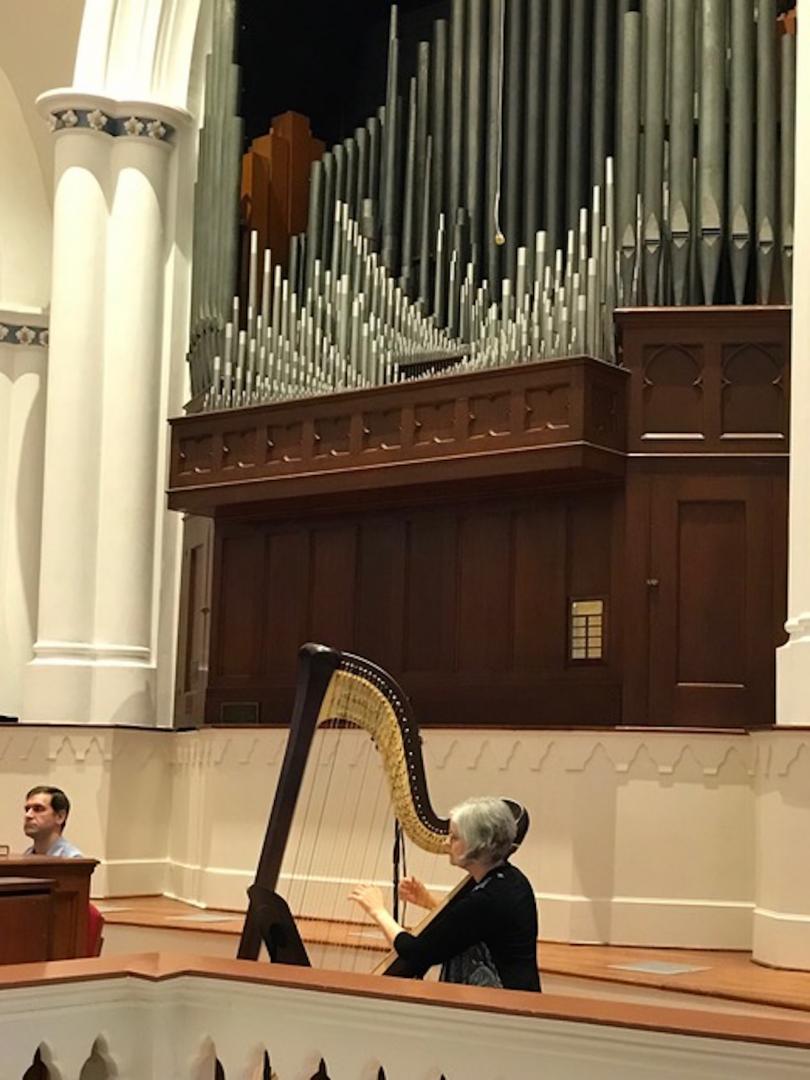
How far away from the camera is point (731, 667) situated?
33.2ft

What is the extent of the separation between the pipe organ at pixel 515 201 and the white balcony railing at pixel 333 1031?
22.1 ft

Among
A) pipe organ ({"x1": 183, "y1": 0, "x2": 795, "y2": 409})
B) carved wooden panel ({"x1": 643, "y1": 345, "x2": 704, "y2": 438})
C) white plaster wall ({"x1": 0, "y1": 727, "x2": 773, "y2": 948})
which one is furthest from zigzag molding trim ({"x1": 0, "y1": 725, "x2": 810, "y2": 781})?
pipe organ ({"x1": 183, "y1": 0, "x2": 795, "y2": 409})

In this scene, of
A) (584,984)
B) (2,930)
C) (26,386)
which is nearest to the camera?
(2,930)

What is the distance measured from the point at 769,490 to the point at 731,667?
1065 mm

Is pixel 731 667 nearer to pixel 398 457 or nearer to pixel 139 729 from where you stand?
pixel 398 457

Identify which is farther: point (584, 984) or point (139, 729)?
point (139, 729)

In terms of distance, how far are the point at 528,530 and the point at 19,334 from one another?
564 centimetres

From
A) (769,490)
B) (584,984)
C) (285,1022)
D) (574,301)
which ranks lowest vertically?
(584,984)

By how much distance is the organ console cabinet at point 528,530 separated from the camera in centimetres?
1023

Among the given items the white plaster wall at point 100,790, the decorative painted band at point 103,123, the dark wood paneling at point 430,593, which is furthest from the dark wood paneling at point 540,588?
the decorative painted band at point 103,123

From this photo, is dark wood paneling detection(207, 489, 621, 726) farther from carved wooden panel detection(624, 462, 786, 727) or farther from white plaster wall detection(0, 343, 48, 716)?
white plaster wall detection(0, 343, 48, 716)

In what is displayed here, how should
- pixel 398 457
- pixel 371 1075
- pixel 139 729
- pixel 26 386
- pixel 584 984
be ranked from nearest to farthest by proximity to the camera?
pixel 371 1075, pixel 584 984, pixel 398 457, pixel 139 729, pixel 26 386

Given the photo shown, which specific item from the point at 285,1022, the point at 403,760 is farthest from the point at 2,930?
the point at 285,1022

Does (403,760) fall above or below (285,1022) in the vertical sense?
above
